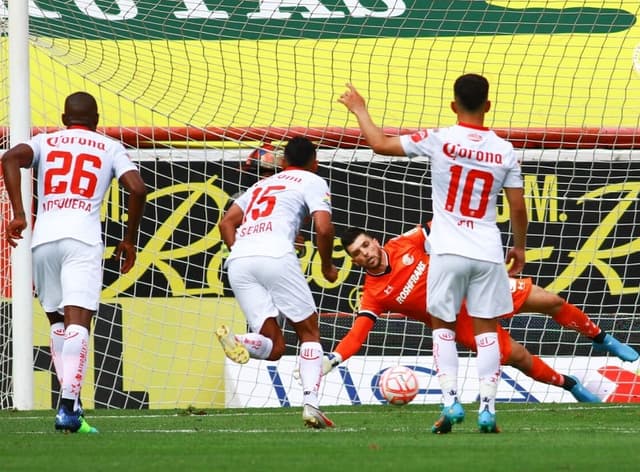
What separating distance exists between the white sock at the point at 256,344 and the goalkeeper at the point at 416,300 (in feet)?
5.68

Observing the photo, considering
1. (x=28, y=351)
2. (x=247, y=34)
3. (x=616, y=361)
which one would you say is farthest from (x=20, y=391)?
(x=616, y=361)

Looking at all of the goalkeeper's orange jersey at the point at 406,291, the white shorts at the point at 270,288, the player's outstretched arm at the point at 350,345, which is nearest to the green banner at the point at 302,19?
the goalkeeper's orange jersey at the point at 406,291

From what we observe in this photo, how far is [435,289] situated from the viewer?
22.9ft

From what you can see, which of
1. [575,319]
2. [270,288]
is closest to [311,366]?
[270,288]

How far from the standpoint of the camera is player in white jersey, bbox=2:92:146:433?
7.14 m

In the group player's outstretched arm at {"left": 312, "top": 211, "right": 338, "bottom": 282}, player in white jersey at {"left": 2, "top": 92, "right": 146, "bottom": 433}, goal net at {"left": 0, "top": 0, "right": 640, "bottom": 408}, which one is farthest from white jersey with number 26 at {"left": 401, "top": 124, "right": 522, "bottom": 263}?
goal net at {"left": 0, "top": 0, "right": 640, "bottom": 408}

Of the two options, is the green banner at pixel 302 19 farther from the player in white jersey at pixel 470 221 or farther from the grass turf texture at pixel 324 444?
the player in white jersey at pixel 470 221

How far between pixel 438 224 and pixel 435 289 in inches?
12.5

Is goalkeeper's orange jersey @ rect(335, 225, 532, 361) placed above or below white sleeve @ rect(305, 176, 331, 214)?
below

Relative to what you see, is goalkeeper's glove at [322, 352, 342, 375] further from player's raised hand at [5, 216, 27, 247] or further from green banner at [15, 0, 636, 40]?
green banner at [15, 0, 636, 40]

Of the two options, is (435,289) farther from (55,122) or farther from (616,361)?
(55,122)

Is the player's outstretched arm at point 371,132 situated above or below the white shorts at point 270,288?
above

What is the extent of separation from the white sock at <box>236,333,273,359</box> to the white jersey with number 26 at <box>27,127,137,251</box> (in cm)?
107

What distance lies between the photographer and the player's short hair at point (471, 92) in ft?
22.5
